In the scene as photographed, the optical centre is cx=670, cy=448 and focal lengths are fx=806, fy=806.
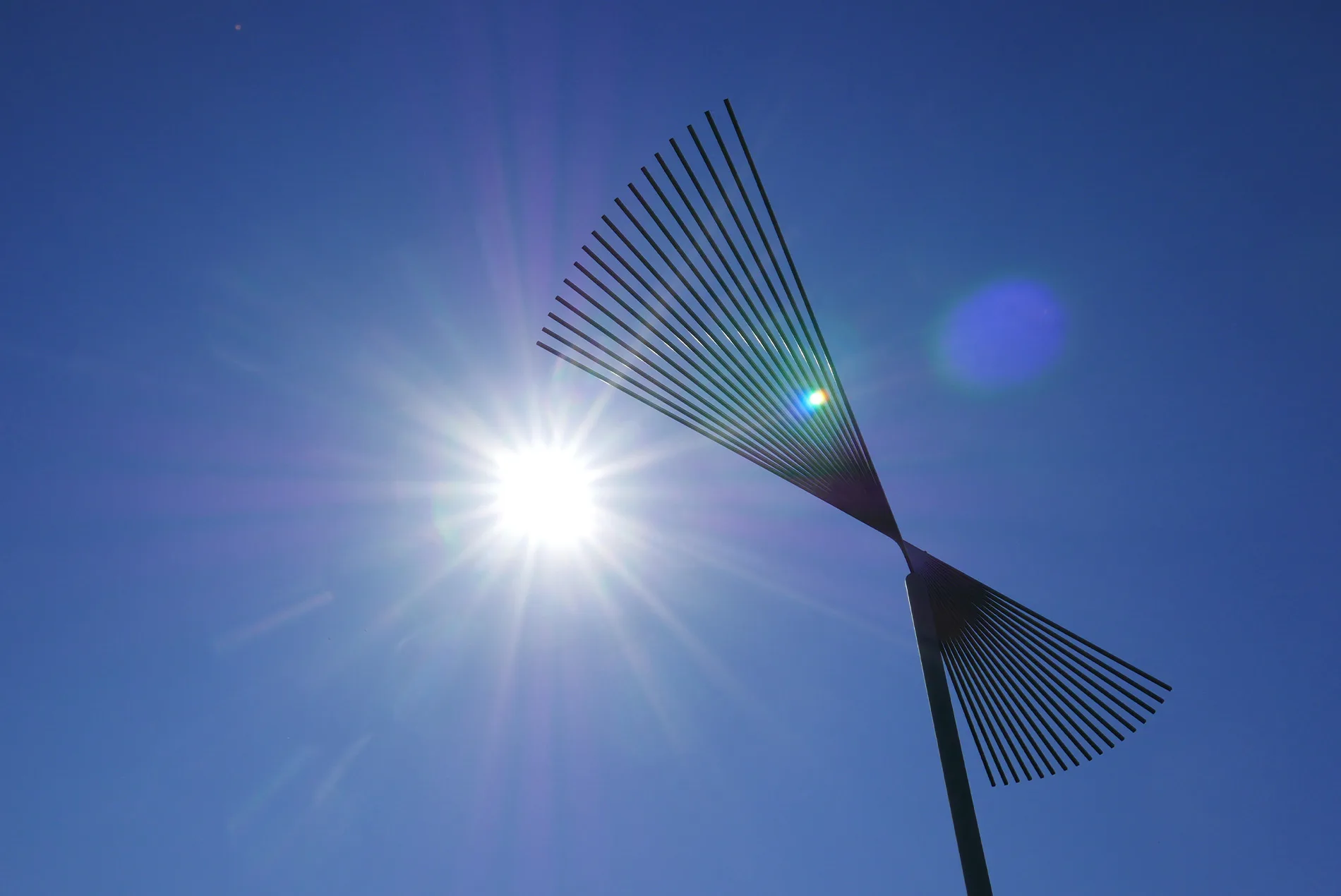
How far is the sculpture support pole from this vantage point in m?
5.23

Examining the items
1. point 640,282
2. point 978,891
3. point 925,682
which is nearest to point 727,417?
point 640,282

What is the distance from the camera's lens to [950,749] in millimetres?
5500

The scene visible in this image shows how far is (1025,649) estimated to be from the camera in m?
6.42

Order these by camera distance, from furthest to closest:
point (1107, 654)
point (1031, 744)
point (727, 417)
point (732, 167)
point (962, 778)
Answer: point (1031, 744), point (1107, 654), point (727, 417), point (962, 778), point (732, 167)

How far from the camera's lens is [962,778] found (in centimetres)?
543

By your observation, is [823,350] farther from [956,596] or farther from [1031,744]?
[1031,744]

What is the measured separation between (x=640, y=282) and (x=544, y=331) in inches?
29.5

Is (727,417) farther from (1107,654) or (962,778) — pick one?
(1107,654)

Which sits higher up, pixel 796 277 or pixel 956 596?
pixel 796 277

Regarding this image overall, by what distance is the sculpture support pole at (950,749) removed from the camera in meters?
5.23

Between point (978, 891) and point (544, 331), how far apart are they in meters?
4.67

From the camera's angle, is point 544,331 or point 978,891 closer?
point 978,891

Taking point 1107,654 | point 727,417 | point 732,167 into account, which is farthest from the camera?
point 1107,654

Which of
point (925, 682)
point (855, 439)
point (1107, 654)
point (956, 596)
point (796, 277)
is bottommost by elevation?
point (925, 682)
